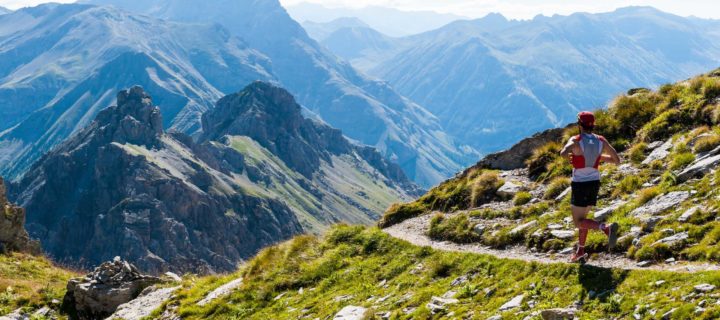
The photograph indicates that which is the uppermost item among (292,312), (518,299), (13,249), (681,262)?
(681,262)

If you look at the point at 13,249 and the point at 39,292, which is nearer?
the point at 39,292

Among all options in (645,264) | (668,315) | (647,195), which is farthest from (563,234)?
(668,315)

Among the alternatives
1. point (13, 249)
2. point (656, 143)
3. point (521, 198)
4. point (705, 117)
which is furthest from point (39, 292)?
point (705, 117)

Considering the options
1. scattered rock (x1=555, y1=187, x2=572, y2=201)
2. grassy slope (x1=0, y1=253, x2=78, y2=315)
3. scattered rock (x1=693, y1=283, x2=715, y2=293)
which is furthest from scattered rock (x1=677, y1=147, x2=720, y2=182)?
grassy slope (x1=0, y1=253, x2=78, y2=315)

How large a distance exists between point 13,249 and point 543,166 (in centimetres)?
3222

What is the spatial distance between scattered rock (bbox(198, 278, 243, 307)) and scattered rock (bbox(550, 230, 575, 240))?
1238 centimetres

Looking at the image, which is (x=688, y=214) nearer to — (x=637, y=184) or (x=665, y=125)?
(x=637, y=184)

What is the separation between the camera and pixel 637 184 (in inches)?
852

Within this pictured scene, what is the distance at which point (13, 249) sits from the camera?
→ 3919cm

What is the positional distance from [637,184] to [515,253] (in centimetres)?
530

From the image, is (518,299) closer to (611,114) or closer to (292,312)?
(292,312)

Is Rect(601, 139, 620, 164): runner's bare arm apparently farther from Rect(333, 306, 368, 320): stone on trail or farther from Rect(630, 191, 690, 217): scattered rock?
Rect(333, 306, 368, 320): stone on trail

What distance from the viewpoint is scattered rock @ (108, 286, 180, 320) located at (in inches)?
997

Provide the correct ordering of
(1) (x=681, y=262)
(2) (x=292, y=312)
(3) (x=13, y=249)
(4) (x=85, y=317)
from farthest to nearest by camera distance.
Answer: (3) (x=13, y=249) → (4) (x=85, y=317) → (2) (x=292, y=312) → (1) (x=681, y=262)
